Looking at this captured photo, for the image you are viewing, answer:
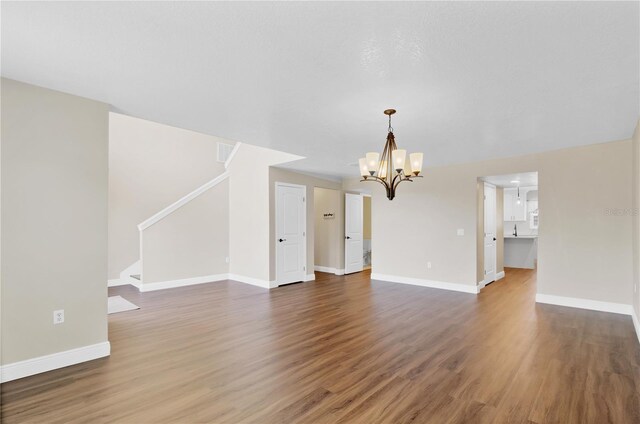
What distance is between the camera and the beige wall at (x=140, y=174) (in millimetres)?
6672

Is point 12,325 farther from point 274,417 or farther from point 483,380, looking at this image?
point 483,380

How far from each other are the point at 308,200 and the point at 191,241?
2662 mm

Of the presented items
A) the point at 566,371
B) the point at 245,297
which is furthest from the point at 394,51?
the point at 245,297

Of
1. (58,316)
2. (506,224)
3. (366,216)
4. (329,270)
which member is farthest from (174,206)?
(506,224)

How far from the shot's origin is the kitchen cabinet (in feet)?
31.2

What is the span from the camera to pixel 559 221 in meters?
4.92

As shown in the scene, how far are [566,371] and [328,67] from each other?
330 centimetres

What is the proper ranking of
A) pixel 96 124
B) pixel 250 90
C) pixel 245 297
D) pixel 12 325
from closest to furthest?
pixel 12 325
pixel 250 90
pixel 96 124
pixel 245 297

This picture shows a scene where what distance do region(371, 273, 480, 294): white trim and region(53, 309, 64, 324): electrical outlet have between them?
18.3ft

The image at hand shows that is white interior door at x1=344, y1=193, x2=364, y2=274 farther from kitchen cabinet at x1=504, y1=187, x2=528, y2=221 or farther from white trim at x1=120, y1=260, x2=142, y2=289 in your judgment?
kitchen cabinet at x1=504, y1=187, x2=528, y2=221

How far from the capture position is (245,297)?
550 centimetres

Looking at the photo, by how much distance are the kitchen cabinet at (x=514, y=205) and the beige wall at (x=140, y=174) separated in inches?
357

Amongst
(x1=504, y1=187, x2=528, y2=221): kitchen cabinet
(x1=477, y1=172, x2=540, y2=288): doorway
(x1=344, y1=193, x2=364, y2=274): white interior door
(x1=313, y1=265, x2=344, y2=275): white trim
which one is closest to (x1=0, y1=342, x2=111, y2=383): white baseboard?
(x1=313, y1=265, x2=344, y2=275): white trim

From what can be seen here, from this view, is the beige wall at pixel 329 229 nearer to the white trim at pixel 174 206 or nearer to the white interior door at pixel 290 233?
the white interior door at pixel 290 233
